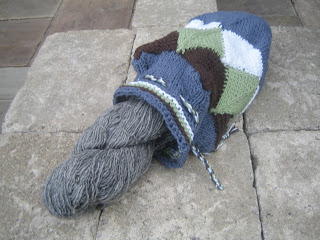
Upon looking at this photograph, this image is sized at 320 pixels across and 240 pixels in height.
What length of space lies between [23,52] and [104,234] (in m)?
1.35

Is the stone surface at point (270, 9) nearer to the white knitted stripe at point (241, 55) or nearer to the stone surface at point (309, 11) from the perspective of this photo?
the stone surface at point (309, 11)

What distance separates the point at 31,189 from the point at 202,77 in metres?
0.74

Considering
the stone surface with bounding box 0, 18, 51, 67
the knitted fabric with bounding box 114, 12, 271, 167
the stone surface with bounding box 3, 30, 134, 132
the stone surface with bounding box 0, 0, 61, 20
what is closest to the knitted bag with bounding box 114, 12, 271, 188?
the knitted fabric with bounding box 114, 12, 271, 167

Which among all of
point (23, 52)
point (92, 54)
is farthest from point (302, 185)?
point (23, 52)

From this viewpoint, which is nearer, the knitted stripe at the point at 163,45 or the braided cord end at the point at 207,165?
the braided cord end at the point at 207,165

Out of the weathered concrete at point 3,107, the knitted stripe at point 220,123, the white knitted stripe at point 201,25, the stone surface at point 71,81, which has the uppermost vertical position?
the white knitted stripe at point 201,25

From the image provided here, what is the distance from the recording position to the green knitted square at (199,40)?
1077 millimetres

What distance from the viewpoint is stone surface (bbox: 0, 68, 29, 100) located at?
62.2 inches

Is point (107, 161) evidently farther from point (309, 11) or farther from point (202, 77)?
point (309, 11)

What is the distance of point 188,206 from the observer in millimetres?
974

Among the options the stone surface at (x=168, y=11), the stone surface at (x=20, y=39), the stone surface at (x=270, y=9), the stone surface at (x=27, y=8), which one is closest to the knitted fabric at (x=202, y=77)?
the stone surface at (x=168, y=11)

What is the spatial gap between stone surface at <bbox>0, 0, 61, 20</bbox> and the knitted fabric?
126 centimetres

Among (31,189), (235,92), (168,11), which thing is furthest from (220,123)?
(168,11)

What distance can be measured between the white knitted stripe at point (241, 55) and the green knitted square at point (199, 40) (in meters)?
0.03
